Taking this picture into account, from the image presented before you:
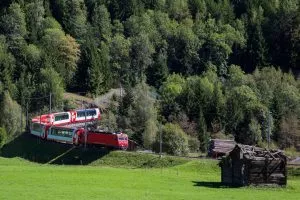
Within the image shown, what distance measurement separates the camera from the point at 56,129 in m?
93.5

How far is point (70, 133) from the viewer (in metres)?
92.1

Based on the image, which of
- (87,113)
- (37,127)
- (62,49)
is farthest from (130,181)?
(62,49)

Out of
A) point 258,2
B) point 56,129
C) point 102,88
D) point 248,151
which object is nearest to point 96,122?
point 56,129

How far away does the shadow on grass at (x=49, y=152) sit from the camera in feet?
285

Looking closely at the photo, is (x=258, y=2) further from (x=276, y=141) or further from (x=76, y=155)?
(x=76, y=155)

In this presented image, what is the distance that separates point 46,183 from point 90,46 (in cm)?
9318

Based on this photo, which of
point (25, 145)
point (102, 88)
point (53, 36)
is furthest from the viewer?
point (53, 36)

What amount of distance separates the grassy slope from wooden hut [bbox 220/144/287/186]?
5.21 feet

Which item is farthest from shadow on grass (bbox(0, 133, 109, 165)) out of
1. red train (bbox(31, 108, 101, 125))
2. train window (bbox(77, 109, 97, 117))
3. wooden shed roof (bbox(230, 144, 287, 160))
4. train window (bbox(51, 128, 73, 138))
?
wooden shed roof (bbox(230, 144, 287, 160))

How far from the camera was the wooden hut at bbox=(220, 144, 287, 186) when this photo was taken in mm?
61844

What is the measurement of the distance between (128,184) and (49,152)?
3319cm

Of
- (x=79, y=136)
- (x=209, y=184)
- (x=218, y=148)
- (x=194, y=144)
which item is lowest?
(x=209, y=184)

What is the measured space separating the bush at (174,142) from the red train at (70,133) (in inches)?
354

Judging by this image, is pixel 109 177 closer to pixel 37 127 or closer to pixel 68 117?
pixel 37 127
